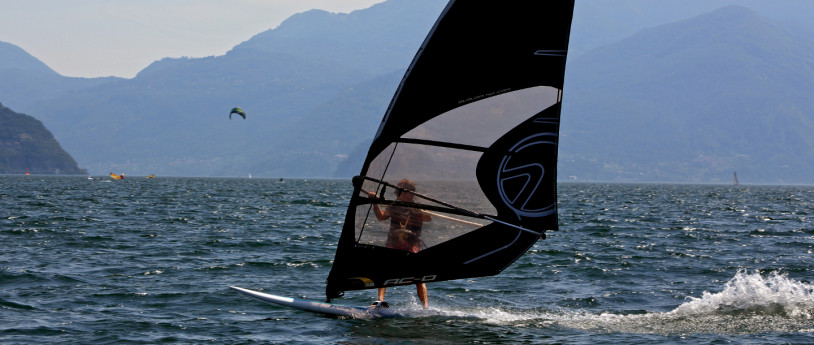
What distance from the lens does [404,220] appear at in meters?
12.7

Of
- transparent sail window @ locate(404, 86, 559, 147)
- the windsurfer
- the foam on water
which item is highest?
transparent sail window @ locate(404, 86, 559, 147)

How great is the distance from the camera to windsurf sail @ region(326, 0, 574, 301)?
11859 millimetres

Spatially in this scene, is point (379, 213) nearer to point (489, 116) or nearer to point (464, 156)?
point (464, 156)

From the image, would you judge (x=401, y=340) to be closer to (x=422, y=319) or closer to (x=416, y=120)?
(x=422, y=319)

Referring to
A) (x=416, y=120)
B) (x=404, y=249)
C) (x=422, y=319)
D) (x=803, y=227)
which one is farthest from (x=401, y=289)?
(x=803, y=227)

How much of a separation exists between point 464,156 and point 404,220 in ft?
4.18

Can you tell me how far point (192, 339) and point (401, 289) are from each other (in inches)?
230

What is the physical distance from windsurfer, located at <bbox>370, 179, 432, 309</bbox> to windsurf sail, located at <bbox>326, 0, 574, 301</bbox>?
0.02 metres

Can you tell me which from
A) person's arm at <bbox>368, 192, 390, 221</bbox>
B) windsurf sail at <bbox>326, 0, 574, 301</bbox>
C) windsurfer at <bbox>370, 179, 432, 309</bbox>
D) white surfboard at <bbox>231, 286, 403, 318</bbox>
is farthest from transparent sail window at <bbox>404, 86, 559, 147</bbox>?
white surfboard at <bbox>231, 286, 403, 318</bbox>

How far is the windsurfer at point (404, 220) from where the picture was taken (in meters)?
12.4

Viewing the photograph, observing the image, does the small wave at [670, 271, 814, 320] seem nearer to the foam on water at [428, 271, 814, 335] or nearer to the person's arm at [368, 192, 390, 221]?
the foam on water at [428, 271, 814, 335]

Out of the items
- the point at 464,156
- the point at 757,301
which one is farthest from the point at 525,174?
the point at 757,301

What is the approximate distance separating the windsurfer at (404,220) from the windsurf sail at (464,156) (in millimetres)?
16

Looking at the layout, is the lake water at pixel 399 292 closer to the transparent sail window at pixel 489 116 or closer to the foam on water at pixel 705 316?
the foam on water at pixel 705 316
